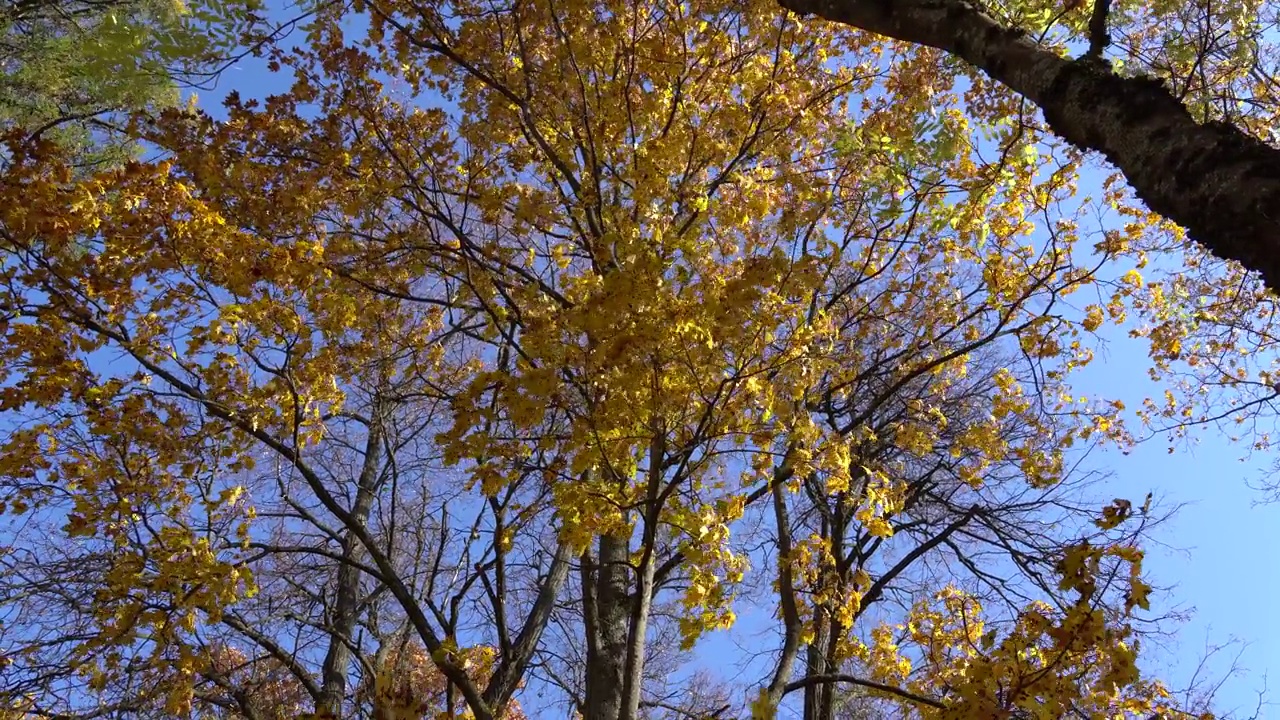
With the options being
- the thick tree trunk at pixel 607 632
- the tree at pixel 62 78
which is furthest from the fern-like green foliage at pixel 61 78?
the thick tree trunk at pixel 607 632

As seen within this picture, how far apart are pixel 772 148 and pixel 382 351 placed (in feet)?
10.3

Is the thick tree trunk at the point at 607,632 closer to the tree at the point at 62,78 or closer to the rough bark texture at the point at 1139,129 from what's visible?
the rough bark texture at the point at 1139,129

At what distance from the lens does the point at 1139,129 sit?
1.90 m

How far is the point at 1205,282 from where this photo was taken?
674cm

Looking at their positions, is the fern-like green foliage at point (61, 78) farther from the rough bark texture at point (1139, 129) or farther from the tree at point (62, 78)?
the rough bark texture at point (1139, 129)

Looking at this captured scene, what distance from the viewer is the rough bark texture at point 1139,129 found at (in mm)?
1597

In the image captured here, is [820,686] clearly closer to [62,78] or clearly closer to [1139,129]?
[1139,129]

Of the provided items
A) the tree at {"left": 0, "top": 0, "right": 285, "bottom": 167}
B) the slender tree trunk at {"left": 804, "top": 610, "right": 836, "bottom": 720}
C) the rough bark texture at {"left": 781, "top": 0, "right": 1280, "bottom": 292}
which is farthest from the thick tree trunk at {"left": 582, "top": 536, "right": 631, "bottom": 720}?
the tree at {"left": 0, "top": 0, "right": 285, "bottom": 167}

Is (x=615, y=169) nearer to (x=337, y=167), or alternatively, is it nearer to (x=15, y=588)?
(x=337, y=167)

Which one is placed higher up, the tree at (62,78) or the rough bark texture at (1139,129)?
the tree at (62,78)

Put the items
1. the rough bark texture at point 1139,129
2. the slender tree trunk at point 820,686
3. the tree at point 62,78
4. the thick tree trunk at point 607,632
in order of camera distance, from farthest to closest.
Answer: the tree at point 62,78, the slender tree trunk at point 820,686, the thick tree trunk at point 607,632, the rough bark texture at point 1139,129

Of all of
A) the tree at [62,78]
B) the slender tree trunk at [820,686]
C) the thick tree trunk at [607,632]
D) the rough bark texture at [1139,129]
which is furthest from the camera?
the tree at [62,78]

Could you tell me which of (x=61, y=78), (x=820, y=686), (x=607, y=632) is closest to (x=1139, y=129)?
(x=607, y=632)

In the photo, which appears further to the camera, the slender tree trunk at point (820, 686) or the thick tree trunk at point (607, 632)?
the slender tree trunk at point (820, 686)
